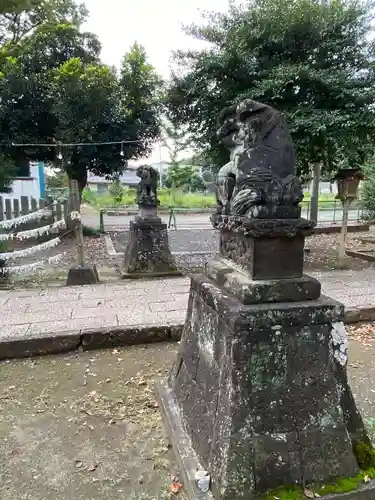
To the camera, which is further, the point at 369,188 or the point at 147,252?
the point at 369,188

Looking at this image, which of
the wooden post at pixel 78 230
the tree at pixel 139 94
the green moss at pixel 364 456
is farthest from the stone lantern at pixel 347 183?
the tree at pixel 139 94

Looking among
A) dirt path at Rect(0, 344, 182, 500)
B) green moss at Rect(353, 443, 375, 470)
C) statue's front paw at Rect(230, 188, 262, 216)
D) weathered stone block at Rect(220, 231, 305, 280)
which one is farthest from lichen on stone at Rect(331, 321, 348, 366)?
dirt path at Rect(0, 344, 182, 500)

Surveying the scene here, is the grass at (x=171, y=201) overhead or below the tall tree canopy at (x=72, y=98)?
below

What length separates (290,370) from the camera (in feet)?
5.92

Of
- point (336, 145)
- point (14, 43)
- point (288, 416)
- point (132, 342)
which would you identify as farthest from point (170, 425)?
point (14, 43)

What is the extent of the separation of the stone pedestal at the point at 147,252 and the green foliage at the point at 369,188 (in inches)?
264

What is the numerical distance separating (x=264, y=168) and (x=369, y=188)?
10.5 meters

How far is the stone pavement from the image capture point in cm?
362

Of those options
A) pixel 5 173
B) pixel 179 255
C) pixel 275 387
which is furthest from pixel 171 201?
pixel 275 387

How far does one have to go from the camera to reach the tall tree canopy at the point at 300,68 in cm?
597

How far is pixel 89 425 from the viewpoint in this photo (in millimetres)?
2475

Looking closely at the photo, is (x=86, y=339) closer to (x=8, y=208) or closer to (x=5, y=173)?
(x=8, y=208)

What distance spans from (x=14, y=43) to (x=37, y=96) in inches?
95.7

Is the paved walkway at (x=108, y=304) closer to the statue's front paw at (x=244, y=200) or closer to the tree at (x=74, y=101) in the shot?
the statue's front paw at (x=244, y=200)
